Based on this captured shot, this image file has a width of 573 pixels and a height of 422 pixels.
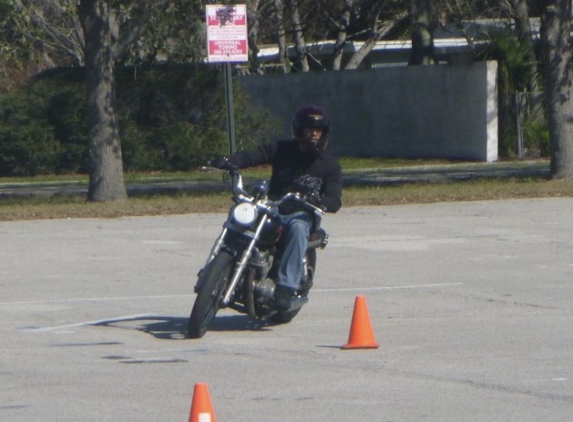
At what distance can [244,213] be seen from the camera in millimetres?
9164

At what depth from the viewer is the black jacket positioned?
Result: 31.9 feet

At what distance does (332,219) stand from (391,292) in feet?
21.0

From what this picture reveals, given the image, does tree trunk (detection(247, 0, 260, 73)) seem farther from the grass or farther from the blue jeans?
the blue jeans

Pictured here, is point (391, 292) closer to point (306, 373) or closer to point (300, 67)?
point (306, 373)

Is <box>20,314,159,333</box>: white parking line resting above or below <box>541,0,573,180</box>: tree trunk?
below

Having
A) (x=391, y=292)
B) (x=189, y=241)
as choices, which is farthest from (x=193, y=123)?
(x=391, y=292)

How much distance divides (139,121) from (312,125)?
2151 centimetres

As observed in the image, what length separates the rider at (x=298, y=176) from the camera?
9383mm

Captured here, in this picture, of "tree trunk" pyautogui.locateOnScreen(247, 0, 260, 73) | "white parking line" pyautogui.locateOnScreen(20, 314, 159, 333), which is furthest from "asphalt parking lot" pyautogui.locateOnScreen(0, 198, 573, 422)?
"tree trunk" pyautogui.locateOnScreen(247, 0, 260, 73)

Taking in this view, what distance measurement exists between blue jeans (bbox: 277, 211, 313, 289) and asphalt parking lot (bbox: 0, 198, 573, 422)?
0.44 meters

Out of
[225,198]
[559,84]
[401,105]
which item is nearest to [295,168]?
[225,198]

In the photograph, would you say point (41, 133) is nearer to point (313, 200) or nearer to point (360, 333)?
point (313, 200)

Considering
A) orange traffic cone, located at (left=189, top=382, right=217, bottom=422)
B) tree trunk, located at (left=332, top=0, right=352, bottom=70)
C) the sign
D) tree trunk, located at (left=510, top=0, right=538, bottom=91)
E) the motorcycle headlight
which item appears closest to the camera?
orange traffic cone, located at (left=189, top=382, right=217, bottom=422)

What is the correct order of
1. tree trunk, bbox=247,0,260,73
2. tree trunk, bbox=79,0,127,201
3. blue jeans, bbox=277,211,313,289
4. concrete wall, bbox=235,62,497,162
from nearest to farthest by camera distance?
blue jeans, bbox=277,211,313,289 < tree trunk, bbox=79,0,127,201 < concrete wall, bbox=235,62,497,162 < tree trunk, bbox=247,0,260,73
